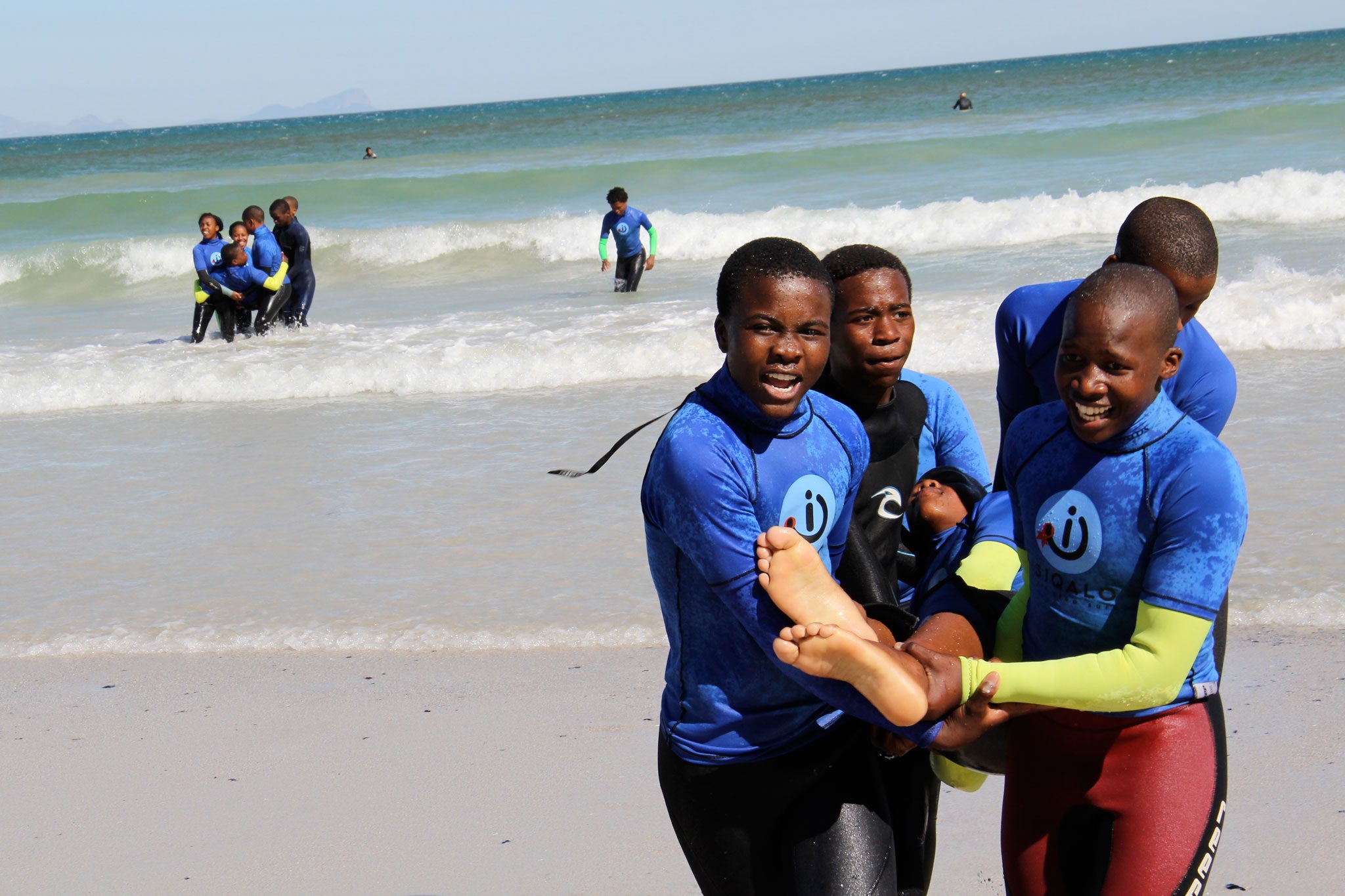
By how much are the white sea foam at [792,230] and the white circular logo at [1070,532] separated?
15.2 metres

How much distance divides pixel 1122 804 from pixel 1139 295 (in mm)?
918

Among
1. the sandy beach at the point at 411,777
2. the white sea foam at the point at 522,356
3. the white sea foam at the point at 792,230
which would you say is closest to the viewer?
the sandy beach at the point at 411,777

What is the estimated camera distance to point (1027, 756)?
2.43 m

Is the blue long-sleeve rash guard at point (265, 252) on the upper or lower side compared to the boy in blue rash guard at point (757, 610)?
upper

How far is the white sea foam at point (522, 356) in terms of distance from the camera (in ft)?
33.5

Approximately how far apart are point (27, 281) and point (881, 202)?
14.7 meters

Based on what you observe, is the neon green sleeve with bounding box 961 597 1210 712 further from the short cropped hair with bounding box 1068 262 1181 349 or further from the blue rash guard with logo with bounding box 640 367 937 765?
the short cropped hair with bounding box 1068 262 1181 349

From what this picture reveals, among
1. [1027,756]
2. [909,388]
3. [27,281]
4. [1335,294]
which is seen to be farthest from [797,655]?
[27,281]

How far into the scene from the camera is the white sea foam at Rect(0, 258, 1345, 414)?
10.2m

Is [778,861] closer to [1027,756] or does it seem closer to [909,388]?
[1027,756]

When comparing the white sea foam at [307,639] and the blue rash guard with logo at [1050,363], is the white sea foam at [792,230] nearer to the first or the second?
the white sea foam at [307,639]

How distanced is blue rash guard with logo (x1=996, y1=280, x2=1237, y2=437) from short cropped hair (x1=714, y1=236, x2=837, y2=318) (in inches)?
26.7

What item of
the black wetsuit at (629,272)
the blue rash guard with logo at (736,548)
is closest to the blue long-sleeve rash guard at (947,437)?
the blue rash guard with logo at (736,548)

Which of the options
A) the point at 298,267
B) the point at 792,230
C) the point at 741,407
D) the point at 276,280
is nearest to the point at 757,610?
the point at 741,407
